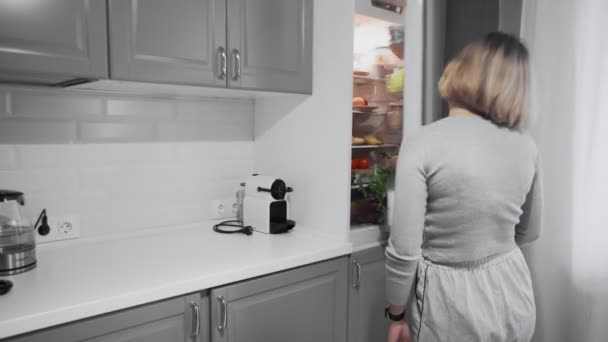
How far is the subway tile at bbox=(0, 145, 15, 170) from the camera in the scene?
166cm

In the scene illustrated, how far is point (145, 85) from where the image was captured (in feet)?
5.52

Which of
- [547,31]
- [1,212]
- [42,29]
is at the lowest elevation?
[1,212]

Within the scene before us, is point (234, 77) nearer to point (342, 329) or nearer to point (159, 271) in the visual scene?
point (159, 271)

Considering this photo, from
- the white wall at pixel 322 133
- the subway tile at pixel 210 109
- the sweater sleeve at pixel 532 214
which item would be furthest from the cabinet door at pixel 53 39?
the sweater sleeve at pixel 532 214

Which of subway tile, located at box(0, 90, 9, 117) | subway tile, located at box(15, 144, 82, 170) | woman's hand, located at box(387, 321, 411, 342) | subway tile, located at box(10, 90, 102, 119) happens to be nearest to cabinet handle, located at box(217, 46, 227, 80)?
subway tile, located at box(10, 90, 102, 119)

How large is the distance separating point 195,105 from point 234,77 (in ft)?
1.33

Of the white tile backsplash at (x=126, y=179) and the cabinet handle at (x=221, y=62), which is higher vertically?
the cabinet handle at (x=221, y=62)

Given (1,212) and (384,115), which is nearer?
(1,212)

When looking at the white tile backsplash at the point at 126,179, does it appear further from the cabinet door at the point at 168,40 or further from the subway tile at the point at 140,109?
the cabinet door at the point at 168,40

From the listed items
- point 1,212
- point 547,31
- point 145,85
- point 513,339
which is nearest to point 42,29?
point 145,85

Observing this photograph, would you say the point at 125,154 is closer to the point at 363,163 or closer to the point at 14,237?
the point at 14,237

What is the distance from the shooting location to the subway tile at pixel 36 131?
5.46 feet

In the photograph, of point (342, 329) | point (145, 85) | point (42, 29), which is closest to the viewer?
point (42, 29)

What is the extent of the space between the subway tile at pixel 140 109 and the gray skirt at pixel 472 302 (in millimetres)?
1276
